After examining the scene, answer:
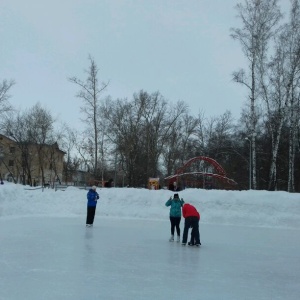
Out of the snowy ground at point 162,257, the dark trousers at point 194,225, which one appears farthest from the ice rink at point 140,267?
the dark trousers at point 194,225

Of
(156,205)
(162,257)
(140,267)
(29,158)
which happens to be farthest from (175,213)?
(29,158)

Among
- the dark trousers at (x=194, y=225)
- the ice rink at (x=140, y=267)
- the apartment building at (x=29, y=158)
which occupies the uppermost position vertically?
the apartment building at (x=29, y=158)

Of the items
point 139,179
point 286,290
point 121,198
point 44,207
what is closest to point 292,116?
point 121,198

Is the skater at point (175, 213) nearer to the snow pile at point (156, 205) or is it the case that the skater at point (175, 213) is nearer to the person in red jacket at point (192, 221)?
the person in red jacket at point (192, 221)

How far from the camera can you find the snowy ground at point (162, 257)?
A: 262 inches

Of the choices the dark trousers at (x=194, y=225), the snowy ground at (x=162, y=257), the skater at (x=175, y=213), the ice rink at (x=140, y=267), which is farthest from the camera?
the skater at (x=175, y=213)

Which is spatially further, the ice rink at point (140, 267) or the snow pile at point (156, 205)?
the snow pile at point (156, 205)

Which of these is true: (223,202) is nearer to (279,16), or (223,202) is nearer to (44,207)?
(44,207)

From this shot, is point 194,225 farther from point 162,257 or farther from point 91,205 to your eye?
point 91,205

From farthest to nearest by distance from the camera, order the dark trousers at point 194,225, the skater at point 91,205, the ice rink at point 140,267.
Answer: the skater at point 91,205, the dark trousers at point 194,225, the ice rink at point 140,267

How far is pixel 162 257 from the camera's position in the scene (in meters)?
10.1

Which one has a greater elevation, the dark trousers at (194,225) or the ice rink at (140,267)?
the dark trousers at (194,225)

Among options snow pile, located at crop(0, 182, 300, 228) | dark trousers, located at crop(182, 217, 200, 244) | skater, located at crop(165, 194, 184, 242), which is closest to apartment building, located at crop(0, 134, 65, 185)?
snow pile, located at crop(0, 182, 300, 228)

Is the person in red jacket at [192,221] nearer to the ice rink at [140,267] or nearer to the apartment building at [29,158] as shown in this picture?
the ice rink at [140,267]
